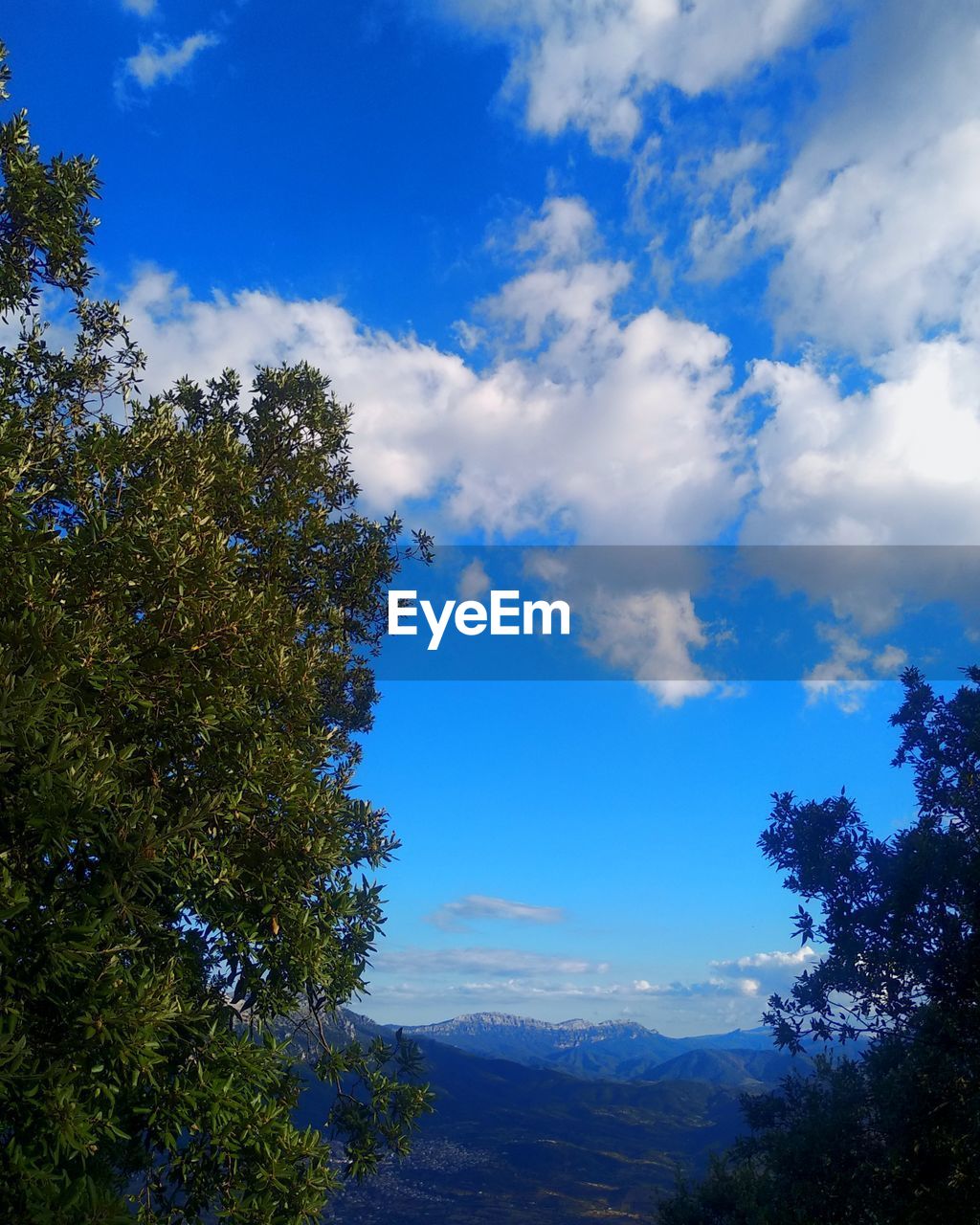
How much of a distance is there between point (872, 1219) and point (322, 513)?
20.6 metres

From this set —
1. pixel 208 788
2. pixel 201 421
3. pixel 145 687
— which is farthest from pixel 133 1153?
pixel 201 421

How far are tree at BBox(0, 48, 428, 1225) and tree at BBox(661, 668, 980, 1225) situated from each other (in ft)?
37.9

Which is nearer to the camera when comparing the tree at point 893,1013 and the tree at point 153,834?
the tree at point 153,834

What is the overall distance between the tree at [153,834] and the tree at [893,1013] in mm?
11563

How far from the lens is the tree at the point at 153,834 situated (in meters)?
8.55

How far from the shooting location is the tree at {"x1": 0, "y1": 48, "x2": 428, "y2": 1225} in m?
8.55

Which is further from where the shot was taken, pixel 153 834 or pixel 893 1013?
pixel 893 1013

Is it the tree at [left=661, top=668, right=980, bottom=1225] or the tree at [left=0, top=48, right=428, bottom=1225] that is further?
the tree at [left=661, top=668, right=980, bottom=1225]

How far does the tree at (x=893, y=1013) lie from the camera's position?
58.5 ft

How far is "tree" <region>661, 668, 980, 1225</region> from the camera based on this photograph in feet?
58.5

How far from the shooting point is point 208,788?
36.3 feet

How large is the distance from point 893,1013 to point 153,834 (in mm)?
19739

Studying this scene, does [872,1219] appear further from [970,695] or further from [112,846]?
[112,846]

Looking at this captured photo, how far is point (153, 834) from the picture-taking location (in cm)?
920
